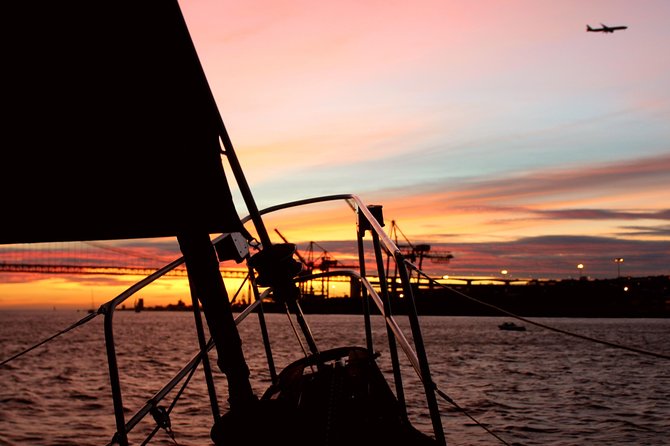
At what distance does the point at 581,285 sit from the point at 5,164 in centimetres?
18785

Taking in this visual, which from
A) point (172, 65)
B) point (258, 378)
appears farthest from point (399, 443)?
point (258, 378)

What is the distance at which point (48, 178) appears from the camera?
12.8 feet

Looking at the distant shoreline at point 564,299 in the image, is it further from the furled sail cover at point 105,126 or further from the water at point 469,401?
the furled sail cover at point 105,126

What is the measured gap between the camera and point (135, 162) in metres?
4.09

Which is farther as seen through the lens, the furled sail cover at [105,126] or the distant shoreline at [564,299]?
the distant shoreline at [564,299]

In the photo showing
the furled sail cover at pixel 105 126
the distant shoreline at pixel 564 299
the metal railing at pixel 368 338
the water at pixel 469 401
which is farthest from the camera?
the distant shoreline at pixel 564 299

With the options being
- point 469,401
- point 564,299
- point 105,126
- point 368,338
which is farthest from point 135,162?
point 564,299

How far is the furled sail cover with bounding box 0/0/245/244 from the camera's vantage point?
3.20m

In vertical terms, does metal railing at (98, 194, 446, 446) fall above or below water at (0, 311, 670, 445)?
above

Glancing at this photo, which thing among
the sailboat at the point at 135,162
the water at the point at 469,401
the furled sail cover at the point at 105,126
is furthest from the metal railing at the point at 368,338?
the water at the point at 469,401

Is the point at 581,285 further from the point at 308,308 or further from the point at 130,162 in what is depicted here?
the point at 130,162

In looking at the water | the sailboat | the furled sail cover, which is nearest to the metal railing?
the sailboat

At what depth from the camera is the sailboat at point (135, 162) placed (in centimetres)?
327

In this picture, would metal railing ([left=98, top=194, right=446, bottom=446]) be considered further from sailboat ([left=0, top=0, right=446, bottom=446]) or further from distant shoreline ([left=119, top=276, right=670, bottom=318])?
distant shoreline ([left=119, top=276, right=670, bottom=318])
